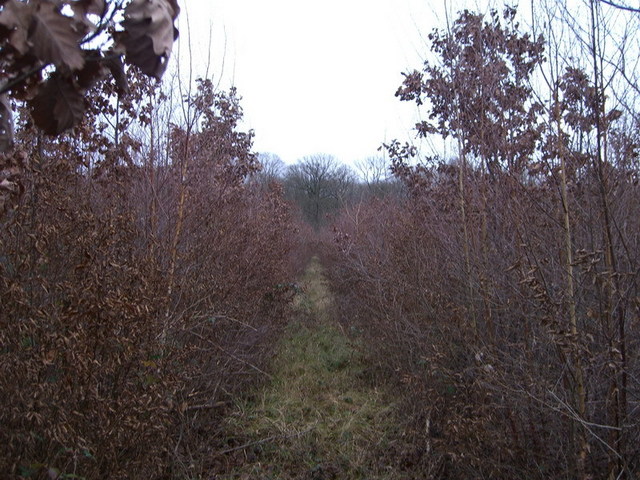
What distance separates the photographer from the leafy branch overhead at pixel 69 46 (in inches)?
36.1

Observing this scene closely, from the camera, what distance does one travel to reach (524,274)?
3.43m

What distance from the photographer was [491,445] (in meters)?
3.73

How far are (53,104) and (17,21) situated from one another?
0.62ft

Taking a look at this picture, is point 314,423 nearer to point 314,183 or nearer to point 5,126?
point 5,126

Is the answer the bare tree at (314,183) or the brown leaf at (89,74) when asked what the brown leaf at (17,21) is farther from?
the bare tree at (314,183)

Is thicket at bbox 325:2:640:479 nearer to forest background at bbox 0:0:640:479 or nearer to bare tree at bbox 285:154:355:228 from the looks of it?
forest background at bbox 0:0:640:479

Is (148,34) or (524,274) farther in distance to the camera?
(524,274)

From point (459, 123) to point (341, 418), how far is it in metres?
3.46

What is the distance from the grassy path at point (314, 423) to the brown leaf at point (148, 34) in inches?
173

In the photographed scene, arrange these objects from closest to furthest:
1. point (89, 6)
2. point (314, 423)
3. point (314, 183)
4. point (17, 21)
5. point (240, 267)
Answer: point (17, 21)
point (89, 6)
point (314, 423)
point (240, 267)
point (314, 183)

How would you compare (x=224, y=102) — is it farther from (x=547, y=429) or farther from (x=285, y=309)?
(x=547, y=429)

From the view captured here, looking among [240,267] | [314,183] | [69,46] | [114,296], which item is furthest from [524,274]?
[314,183]

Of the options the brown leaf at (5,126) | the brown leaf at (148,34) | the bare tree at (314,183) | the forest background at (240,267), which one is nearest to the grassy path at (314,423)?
the forest background at (240,267)

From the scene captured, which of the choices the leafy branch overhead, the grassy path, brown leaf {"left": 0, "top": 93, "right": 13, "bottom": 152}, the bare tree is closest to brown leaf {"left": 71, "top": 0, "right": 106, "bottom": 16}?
the leafy branch overhead
